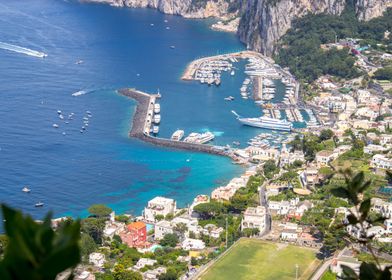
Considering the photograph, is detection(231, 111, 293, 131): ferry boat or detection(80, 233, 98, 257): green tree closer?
detection(80, 233, 98, 257): green tree

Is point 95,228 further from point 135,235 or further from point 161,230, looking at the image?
point 161,230

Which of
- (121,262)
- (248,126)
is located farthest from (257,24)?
(121,262)

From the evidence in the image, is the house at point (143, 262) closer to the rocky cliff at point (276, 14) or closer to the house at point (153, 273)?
the house at point (153, 273)

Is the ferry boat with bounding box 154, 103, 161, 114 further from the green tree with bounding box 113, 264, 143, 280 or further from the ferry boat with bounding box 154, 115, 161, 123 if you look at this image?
the green tree with bounding box 113, 264, 143, 280

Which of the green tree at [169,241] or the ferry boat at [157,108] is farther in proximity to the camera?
the ferry boat at [157,108]

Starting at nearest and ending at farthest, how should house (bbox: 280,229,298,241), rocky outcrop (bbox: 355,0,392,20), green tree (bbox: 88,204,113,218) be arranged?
1. house (bbox: 280,229,298,241)
2. green tree (bbox: 88,204,113,218)
3. rocky outcrop (bbox: 355,0,392,20)

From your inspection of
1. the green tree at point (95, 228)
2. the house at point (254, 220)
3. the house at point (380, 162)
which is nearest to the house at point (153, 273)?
the green tree at point (95, 228)

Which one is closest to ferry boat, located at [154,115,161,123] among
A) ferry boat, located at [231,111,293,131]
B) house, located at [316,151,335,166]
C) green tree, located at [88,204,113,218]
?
ferry boat, located at [231,111,293,131]
